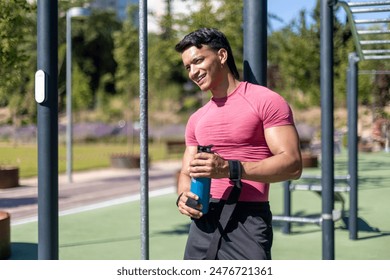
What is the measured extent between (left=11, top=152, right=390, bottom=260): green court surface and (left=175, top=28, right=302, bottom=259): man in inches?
153

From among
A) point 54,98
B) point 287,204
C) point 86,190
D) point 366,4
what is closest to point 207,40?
point 54,98

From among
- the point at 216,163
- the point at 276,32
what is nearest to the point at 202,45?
the point at 216,163

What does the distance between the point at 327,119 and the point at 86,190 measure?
9.27m

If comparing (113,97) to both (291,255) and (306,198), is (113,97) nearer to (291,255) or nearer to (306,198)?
(306,198)

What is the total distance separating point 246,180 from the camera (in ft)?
7.76

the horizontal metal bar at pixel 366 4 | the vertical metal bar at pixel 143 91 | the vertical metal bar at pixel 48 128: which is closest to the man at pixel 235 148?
the vertical metal bar at pixel 143 91

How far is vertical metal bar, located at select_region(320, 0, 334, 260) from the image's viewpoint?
14.1ft

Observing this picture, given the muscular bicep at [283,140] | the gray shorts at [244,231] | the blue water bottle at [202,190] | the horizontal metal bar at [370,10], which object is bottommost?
the gray shorts at [244,231]

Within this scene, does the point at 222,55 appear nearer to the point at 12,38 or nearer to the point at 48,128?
the point at 48,128

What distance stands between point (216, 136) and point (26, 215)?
7541mm

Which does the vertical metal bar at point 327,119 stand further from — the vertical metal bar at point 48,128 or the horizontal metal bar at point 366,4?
the vertical metal bar at point 48,128

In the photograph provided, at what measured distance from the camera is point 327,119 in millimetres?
4336

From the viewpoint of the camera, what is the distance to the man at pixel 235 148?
2.24 m

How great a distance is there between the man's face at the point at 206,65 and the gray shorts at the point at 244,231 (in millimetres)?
489
